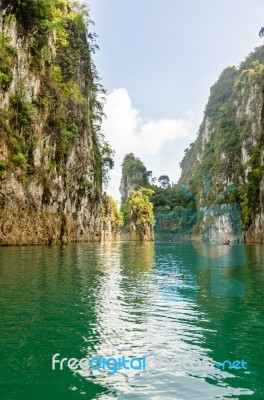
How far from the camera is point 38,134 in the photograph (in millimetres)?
36438

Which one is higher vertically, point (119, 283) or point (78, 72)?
point (78, 72)

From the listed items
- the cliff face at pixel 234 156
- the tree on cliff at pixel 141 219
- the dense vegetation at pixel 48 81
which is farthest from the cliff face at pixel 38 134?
the tree on cliff at pixel 141 219

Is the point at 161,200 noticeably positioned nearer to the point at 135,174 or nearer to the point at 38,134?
the point at 135,174

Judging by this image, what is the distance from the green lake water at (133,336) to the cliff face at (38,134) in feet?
62.9

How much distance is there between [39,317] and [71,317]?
0.60m

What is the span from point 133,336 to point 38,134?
105 feet

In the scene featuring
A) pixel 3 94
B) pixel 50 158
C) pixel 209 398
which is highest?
pixel 3 94

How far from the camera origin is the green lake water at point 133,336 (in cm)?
465

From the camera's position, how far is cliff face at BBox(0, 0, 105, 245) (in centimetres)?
3041

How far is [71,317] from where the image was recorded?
26.1 ft

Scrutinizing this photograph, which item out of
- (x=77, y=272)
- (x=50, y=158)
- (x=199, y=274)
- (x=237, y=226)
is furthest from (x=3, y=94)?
(x=237, y=226)

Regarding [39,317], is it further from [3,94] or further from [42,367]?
[3,94]

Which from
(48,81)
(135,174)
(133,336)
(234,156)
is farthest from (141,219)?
(133,336)

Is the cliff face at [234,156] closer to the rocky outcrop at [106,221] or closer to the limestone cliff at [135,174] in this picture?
the limestone cliff at [135,174]
